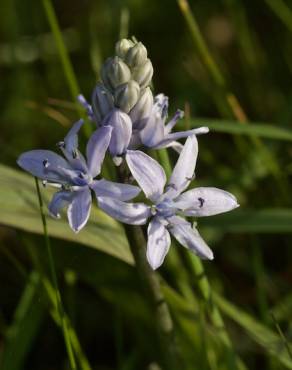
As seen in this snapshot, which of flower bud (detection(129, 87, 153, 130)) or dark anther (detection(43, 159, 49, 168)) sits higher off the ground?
flower bud (detection(129, 87, 153, 130))

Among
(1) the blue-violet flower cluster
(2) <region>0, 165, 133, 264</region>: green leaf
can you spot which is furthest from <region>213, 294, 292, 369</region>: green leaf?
(1) the blue-violet flower cluster

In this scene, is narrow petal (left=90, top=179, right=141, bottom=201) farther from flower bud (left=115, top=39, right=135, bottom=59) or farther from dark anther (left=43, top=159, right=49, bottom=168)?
flower bud (left=115, top=39, right=135, bottom=59)

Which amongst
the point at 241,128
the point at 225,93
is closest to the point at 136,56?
the point at 241,128

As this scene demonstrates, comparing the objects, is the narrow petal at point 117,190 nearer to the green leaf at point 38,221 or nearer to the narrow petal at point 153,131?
the narrow petal at point 153,131

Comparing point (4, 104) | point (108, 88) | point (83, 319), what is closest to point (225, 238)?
point (83, 319)

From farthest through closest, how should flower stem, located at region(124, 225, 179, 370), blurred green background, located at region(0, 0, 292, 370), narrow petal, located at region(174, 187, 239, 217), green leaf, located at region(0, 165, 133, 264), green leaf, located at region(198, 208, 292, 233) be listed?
green leaf, located at region(198, 208, 292, 233), blurred green background, located at region(0, 0, 292, 370), green leaf, located at region(0, 165, 133, 264), flower stem, located at region(124, 225, 179, 370), narrow petal, located at region(174, 187, 239, 217)

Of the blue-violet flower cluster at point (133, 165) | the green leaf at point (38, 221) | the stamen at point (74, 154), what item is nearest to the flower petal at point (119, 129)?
the blue-violet flower cluster at point (133, 165)

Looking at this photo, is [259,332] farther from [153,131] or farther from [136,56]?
[136,56]
